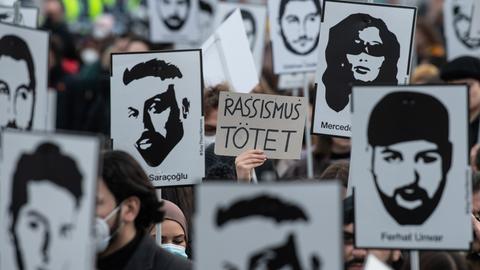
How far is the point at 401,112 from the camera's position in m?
5.55

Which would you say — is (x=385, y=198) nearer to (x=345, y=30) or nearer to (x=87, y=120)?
(x=345, y=30)

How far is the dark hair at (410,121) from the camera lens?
5516mm

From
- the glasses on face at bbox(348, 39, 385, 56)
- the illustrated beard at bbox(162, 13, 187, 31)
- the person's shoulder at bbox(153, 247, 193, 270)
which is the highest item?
the illustrated beard at bbox(162, 13, 187, 31)

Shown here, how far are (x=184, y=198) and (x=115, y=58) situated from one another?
1.02m

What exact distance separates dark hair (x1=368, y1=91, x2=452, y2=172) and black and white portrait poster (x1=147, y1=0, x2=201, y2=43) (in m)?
7.46

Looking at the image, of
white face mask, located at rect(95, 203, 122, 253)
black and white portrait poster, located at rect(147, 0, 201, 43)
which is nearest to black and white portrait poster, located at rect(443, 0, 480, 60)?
black and white portrait poster, located at rect(147, 0, 201, 43)

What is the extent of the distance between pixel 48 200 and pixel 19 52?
2464 millimetres

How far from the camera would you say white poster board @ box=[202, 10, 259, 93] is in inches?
333

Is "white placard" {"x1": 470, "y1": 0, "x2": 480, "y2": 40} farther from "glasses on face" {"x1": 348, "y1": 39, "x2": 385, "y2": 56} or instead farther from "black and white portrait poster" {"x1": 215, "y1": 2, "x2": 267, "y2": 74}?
"glasses on face" {"x1": 348, "y1": 39, "x2": 385, "y2": 56}

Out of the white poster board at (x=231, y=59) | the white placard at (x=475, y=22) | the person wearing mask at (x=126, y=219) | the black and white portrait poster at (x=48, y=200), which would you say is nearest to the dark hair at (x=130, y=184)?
the person wearing mask at (x=126, y=219)

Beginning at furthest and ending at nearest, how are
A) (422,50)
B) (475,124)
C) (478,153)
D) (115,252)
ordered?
1. (422,50)
2. (475,124)
3. (478,153)
4. (115,252)

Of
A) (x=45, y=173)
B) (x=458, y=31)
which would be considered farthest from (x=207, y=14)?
(x=45, y=173)

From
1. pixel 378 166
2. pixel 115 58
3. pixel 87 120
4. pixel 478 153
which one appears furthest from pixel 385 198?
pixel 87 120

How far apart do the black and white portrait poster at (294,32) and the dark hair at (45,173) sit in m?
A: 5.87
